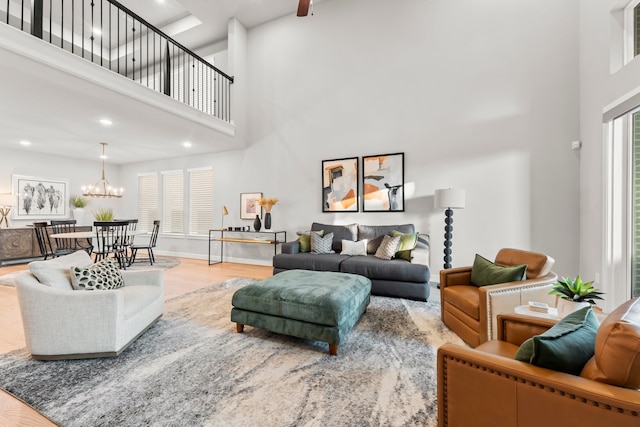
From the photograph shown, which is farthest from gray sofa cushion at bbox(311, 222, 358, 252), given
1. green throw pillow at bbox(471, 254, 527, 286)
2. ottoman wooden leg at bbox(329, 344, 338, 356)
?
A: ottoman wooden leg at bbox(329, 344, 338, 356)

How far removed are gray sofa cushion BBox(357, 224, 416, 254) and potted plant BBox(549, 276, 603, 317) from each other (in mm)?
2558

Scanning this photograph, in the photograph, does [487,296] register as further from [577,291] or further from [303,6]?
[303,6]

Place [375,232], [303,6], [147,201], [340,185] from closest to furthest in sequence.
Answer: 1. [303,6]
2. [375,232]
3. [340,185]
4. [147,201]

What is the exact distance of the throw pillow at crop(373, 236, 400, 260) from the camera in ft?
13.4

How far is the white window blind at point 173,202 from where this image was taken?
7208 mm

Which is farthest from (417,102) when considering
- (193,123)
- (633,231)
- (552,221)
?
(193,123)

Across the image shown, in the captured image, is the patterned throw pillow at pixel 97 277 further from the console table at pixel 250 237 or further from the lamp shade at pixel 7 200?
the lamp shade at pixel 7 200

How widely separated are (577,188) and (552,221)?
1.72 ft

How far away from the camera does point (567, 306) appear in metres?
1.80

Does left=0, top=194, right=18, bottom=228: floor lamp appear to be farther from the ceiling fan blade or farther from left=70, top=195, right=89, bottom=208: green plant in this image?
the ceiling fan blade

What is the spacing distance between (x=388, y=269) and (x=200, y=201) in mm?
5095

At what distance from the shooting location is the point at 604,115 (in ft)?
10.4

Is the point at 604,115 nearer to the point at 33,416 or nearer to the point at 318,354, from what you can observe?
the point at 318,354

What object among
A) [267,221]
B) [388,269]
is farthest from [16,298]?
[388,269]
